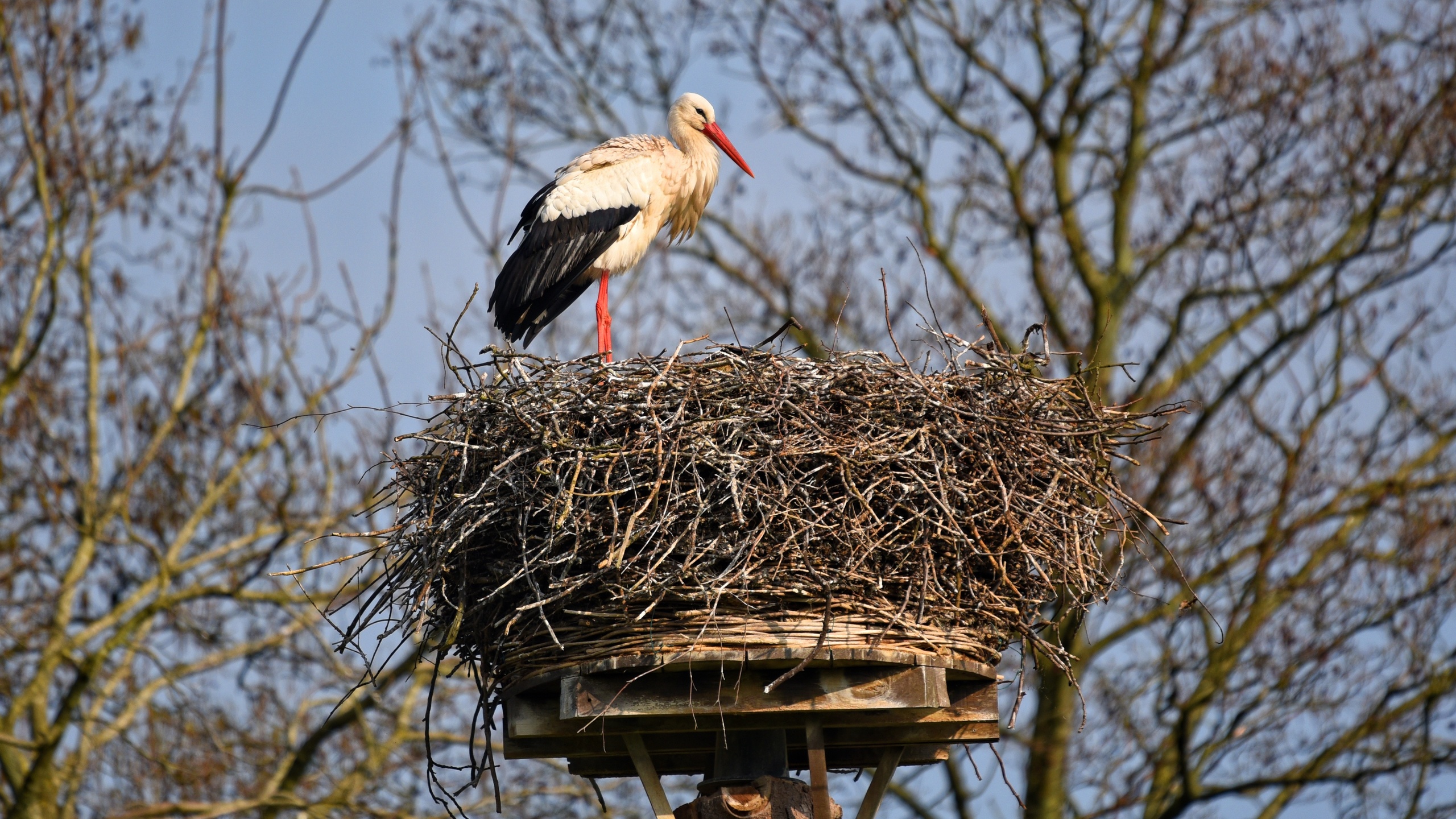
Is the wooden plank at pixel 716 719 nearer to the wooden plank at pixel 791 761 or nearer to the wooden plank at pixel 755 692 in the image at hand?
the wooden plank at pixel 755 692

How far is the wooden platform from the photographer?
398cm

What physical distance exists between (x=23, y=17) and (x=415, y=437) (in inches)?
406

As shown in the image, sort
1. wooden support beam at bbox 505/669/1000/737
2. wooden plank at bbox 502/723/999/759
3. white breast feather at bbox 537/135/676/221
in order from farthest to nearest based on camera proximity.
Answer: white breast feather at bbox 537/135/676/221, wooden plank at bbox 502/723/999/759, wooden support beam at bbox 505/669/1000/737

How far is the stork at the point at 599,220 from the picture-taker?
691cm

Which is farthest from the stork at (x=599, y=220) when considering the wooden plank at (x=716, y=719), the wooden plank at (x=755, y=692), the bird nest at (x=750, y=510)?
the wooden plank at (x=755, y=692)

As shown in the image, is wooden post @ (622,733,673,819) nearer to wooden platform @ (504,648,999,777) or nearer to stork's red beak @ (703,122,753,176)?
wooden platform @ (504,648,999,777)

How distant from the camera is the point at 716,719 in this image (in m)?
4.16

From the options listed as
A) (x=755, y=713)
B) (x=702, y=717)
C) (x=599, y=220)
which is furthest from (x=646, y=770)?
(x=599, y=220)

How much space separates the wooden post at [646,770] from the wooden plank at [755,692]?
20cm

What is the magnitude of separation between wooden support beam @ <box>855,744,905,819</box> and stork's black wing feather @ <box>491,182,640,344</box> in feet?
9.92

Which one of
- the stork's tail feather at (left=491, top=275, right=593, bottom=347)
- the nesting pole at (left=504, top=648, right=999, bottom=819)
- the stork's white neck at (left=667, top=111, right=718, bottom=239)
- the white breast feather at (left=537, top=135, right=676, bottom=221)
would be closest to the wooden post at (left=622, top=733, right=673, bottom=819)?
the nesting pole at (left=504, top=648, right=999, bottom=819)

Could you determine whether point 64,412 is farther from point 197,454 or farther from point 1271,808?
point 1271,808

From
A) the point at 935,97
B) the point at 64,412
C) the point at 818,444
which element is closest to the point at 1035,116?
the point at 935,97

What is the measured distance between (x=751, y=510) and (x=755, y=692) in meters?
0.48
